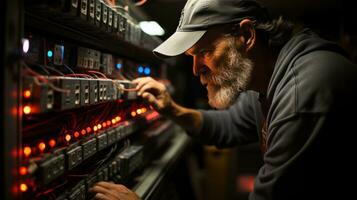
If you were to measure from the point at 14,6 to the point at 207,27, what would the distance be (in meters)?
0.74

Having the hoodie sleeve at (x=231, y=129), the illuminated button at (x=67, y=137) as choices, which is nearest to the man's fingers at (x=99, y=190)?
the illuminated button at (x=67, y=137)

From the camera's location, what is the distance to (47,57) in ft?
3.32

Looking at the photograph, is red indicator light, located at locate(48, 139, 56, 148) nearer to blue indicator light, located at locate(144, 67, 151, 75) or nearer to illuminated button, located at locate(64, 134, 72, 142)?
illuminated button, located at locate(64, 134, 72, 142)

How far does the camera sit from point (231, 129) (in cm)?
192

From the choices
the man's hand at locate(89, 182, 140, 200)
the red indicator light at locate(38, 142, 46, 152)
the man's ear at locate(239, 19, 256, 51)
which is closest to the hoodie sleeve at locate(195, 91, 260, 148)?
the man's ear at locate(239, 19, 256, 51)

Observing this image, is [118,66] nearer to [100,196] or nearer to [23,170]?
[100,196]

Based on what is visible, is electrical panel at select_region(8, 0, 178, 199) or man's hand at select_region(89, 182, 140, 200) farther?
man's hand at select_region(89, 182, 140, 200)

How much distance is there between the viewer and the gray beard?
1.32 metres

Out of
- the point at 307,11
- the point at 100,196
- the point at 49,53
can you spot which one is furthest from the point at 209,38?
the point at 307,11

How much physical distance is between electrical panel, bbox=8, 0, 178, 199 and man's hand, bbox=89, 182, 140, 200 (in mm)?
34

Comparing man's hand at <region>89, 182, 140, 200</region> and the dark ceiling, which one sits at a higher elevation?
the dark ceiling

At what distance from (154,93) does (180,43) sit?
460 mm

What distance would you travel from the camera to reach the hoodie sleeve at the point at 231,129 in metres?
1.89

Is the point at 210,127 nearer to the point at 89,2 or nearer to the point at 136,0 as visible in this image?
the point at 136,0
